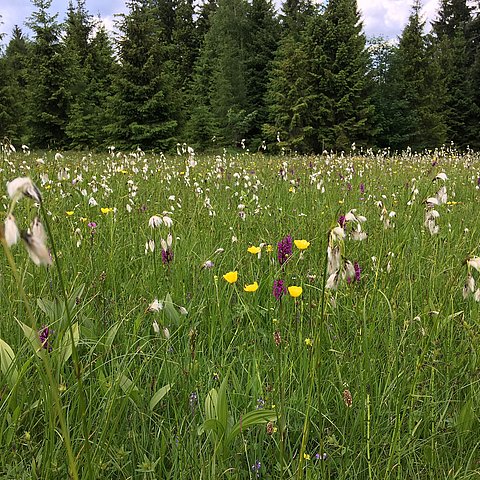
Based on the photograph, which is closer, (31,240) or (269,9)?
(31,240)

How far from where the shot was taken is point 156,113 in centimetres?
2080

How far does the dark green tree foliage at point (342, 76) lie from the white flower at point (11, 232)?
924 inches

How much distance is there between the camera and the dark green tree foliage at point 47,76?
874 inches

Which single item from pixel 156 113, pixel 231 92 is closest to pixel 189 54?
pixel 231 92

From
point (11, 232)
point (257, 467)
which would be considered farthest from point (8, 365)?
point (11, 232)

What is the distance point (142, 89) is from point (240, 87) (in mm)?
8603

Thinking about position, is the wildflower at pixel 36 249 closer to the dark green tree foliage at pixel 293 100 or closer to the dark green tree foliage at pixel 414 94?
the dark green tree foliage at pixel 293 100

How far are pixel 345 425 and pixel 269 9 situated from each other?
105 feet

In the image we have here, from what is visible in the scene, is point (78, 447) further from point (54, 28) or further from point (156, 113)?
point (54, 28)

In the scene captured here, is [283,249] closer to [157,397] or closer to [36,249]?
[157,397]

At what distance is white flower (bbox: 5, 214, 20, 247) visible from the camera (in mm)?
594

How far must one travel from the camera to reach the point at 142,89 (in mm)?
19922

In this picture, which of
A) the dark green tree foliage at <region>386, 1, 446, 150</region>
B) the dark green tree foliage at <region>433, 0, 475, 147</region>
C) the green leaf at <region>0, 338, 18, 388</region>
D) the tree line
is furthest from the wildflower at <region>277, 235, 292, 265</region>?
the dark green tree foliage at <region>433, 0, 475, 147</region>

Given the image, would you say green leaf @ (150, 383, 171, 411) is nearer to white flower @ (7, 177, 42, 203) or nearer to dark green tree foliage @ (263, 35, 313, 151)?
white flower @ (7, 177, 42, 203)
